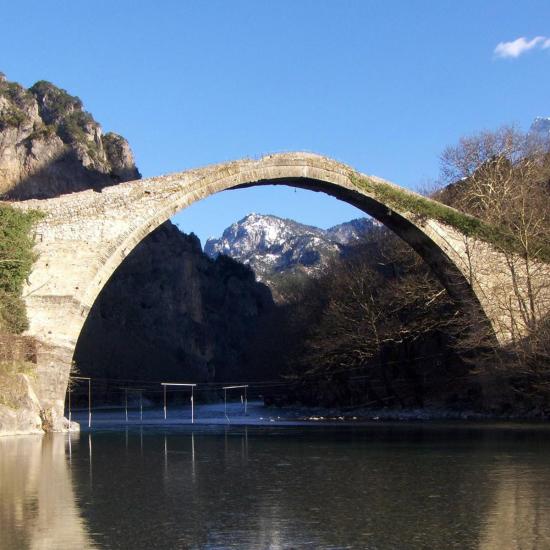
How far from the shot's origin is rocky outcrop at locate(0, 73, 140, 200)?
7994 centimetres

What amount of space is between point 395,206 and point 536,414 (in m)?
6.85

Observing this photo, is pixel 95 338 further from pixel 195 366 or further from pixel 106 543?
pixel 106 543

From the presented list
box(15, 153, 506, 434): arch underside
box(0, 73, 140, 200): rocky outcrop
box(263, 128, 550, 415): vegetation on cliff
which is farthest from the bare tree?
box(0, 73, 140, 200): rocky outcrop

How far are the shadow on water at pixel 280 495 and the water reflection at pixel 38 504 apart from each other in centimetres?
1

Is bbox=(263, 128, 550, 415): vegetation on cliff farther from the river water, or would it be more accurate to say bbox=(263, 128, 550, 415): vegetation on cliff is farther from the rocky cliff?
the rocky cliff

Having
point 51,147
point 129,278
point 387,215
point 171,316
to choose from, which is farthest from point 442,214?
point 51,147

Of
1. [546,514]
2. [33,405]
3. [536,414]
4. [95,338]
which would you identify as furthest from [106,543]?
[95,338]

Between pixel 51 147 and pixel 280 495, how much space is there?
7843 centimetres

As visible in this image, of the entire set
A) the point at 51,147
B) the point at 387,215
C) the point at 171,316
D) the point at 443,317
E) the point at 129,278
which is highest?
the point at 51,147

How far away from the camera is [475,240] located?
2656 centimetres

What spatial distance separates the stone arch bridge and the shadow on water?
508 cm

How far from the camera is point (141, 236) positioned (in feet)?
71.4

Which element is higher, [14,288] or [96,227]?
[96,227]

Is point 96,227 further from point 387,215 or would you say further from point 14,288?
point 387,215
